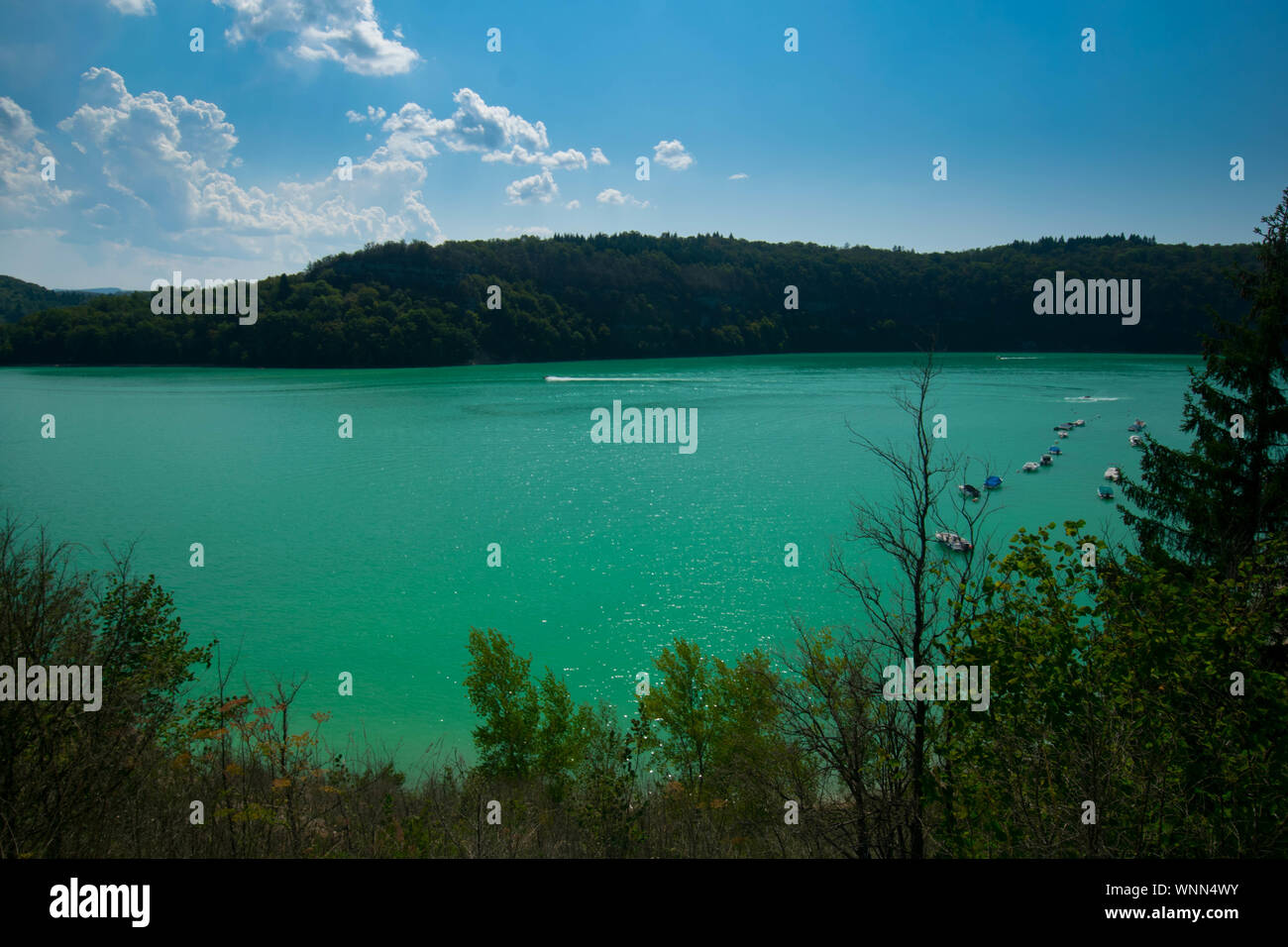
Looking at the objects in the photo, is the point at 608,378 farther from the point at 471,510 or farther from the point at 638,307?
the point at 471,510

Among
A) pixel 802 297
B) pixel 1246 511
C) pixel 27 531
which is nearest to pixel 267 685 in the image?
pixel 27 531

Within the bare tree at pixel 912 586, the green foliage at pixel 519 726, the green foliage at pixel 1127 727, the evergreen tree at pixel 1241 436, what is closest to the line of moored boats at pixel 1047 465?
the bare tree at pixel 912 586

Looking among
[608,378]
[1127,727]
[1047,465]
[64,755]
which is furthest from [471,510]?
[608,378]

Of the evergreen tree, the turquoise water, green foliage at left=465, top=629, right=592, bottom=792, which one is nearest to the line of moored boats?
the turquoise water

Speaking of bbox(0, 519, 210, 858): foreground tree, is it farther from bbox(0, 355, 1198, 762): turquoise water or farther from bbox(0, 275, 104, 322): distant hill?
bbox(0, 275, 104, 322): distant hill

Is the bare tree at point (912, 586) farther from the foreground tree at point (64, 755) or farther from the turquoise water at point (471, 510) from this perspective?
the foreground tree at point (64, 755)

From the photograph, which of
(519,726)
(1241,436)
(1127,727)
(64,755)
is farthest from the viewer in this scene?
(519,726)
